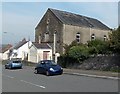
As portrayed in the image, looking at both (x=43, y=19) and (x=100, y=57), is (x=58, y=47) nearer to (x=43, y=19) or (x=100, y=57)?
(x=43, y=19)

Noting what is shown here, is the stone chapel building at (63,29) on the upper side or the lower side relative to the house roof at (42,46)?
upper

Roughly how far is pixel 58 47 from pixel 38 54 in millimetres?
3855

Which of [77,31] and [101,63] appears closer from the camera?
[101,63]

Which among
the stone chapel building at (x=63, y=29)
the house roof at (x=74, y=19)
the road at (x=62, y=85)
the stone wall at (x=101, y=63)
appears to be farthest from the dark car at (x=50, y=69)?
the house roof at (x=74, y=19)

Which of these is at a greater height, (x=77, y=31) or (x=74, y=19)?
(x=74, y=19)

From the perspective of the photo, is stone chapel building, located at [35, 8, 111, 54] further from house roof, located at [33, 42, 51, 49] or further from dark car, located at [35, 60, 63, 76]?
dark car, located at [35, 60, 63, 76]

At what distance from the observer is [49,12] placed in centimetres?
5419

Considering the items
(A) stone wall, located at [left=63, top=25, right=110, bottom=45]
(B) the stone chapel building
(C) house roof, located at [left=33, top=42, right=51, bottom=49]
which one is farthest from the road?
(C) house roof, located at [left=33, top=42, right=51, bottom=49]

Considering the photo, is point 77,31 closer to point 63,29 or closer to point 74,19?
point 74,19

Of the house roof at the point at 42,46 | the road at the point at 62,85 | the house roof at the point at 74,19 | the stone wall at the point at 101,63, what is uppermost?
the house roof at the point at 74,19

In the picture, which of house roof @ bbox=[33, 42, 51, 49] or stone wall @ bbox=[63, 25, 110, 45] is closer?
stone wall @ bbox=[63, 25, 110, 45]

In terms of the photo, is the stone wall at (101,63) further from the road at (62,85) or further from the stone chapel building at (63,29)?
the stone chapel building at (63,29)

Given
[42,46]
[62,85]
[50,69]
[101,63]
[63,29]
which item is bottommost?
[62,85]

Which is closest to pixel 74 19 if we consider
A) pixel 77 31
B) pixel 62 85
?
pixel 77 31
